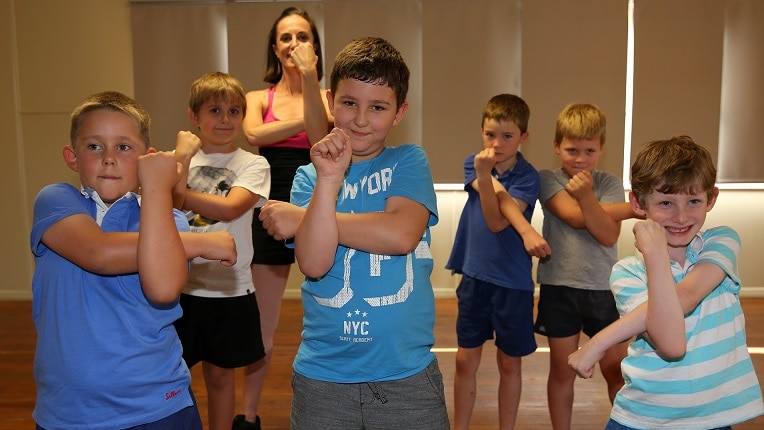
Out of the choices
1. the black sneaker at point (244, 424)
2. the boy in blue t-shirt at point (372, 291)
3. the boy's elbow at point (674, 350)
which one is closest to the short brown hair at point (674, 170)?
the boy's elbow at point (674, 350)

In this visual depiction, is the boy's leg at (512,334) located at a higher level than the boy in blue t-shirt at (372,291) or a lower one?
lower

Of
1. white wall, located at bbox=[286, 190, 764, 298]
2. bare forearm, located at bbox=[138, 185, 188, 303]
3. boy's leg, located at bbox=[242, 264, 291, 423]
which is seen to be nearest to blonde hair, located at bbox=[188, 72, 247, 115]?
boy's leg, located at bbox=[242, 264, 291, 423]

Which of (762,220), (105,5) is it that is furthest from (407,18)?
(762,220)

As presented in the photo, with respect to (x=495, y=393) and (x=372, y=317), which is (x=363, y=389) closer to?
(x=372, y=317)

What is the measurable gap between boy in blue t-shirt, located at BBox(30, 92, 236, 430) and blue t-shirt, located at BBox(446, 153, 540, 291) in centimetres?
133

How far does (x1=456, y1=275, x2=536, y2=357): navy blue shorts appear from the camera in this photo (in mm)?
2609

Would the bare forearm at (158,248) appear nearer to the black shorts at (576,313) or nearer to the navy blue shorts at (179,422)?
the navy blue shorts at (179,422)

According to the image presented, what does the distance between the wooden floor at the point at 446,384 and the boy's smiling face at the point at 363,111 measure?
173 cm

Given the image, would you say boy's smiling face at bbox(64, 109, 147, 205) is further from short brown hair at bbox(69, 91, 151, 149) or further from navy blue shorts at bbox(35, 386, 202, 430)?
navy blue shorts at bbox(35, 386, 202, 430)

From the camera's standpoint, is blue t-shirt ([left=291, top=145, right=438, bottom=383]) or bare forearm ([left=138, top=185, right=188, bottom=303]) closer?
bare forearm ([left=138, top=185, right=188, bottom=303])

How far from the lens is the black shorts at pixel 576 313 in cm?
260

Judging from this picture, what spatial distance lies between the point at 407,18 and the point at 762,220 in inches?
131

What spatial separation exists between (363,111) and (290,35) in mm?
1326

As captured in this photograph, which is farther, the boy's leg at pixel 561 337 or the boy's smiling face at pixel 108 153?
the boy's leg at pixel 561 337
